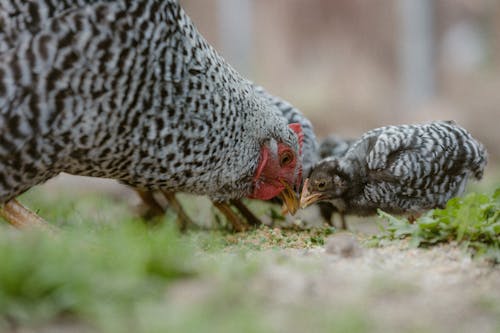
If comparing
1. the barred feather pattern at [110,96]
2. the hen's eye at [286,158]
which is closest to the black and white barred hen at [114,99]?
the barred feather pattern at [110,96]

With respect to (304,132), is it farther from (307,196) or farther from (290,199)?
(290,199)

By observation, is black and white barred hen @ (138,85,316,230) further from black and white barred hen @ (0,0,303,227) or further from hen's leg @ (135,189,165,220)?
black and white barred hen @ (0,0,303,227)

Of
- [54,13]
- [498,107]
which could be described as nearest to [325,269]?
[54,13]

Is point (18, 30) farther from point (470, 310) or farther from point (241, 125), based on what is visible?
point (470, 310)

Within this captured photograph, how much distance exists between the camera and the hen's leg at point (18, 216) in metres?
4.03

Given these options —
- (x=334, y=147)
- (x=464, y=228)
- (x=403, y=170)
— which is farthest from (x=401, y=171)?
(x=334, y=147)

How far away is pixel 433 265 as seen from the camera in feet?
11.6

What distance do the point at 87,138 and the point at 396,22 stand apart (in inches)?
457

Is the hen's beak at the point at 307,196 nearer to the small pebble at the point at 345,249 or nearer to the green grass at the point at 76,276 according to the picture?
the small pebble at the point at 345,249

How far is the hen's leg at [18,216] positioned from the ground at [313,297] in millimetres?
1236

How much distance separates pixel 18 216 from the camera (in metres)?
4.06

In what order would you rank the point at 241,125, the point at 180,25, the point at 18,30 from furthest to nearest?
the point at 241,125
the point at 180,25
the point at 18,30

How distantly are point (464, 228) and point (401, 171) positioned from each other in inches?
46.1

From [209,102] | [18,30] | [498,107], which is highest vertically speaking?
[18,30]
